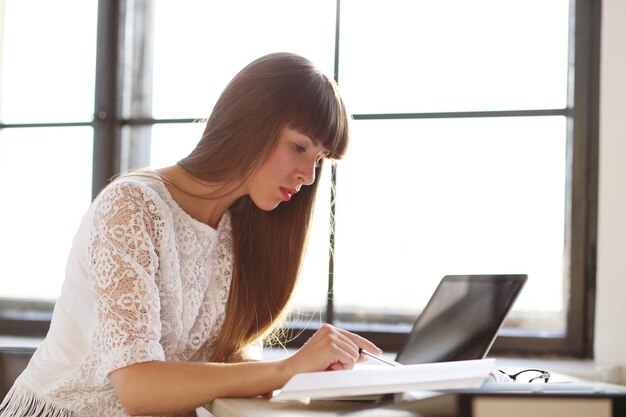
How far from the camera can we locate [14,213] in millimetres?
2883

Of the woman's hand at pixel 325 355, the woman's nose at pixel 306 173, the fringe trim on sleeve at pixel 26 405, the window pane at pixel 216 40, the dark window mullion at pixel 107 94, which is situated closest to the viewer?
the woman's hand at pixel 325 355

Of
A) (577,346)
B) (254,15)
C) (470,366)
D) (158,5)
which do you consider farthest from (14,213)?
(470,366)

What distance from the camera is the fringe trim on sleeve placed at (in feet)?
5.06

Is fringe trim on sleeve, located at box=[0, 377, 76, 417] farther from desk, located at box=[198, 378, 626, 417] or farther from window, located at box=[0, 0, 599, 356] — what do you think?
window, located at box=[0, 0, 599, 356]

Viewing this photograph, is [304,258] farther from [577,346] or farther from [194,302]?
[577,346]

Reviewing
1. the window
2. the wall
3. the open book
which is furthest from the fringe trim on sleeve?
the wall

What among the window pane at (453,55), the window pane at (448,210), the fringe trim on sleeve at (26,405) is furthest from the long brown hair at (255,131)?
the window pane at (453,55)

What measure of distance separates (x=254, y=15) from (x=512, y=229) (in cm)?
111

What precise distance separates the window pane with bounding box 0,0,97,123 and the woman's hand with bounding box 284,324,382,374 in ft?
5.63

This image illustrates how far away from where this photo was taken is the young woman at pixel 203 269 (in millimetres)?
1331

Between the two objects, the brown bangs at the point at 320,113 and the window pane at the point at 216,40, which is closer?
the brown bangs at the point at 320,113

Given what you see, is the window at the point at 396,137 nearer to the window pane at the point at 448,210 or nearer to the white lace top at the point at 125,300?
the window pane at the point at 448,210

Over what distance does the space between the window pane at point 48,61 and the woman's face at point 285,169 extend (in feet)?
4.39

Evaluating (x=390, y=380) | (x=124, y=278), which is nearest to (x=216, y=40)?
(x=124, y=278)
